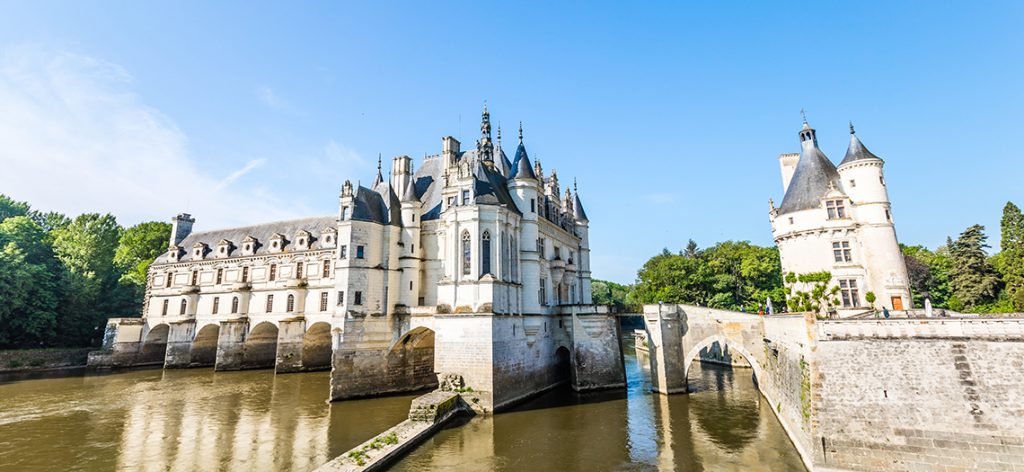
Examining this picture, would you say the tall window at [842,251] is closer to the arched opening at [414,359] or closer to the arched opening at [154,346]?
the arched opening at [414,359]

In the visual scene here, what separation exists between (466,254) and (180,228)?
130 feet

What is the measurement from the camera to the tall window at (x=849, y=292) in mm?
24984

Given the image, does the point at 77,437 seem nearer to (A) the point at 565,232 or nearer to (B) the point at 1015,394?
(A) the point at 565,232

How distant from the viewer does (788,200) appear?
92.6 feet

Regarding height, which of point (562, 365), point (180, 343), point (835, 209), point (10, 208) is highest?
point (10, 208)

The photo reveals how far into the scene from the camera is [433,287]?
28859mm

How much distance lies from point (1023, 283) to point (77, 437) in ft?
175

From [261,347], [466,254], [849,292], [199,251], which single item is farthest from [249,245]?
[849,292]

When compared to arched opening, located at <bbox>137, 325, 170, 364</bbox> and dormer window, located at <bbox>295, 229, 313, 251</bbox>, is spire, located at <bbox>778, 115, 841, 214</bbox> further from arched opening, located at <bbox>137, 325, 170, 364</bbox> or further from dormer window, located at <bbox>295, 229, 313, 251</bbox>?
arched opening, located at <bbox>137, 325, 170, 364</bbox>

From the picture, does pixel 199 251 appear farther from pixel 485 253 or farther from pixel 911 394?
pixel 911 394

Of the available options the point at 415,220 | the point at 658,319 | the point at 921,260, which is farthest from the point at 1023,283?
the point at 415,220

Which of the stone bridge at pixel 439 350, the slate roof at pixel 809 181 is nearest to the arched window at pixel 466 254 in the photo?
the stone bridge at pixel 439 350

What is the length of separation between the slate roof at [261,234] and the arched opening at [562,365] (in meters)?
21.9

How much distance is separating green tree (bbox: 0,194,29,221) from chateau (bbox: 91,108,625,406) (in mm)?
32032
